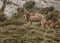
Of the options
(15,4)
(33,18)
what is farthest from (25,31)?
(15,4)

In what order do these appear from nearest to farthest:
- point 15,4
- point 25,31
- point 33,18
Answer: point 25,31 < point 33,18 < point 15,4

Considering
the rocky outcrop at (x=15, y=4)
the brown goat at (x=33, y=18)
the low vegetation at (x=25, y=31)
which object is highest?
the rocky outcrop at (x=15, y=4)

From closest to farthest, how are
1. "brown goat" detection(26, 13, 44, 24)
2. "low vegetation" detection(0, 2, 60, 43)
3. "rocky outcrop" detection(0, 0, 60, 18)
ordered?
"low vegetation" detection(0, 2, 60, 43), "brown goat" detection(26, 13, 44, 24), "rocky outcrop" detection(0, 0, 60, 18)

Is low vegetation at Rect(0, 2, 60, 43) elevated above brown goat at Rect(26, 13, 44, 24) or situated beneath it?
situated beneath

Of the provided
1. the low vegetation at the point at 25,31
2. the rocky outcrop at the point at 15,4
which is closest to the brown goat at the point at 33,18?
the low vegetation at the point at 25,31

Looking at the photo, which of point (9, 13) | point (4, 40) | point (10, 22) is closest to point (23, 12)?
point (9, 13)

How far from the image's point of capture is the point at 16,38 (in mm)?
13617

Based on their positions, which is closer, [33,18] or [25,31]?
[25,31]

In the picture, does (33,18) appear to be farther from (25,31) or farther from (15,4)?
(15,4)

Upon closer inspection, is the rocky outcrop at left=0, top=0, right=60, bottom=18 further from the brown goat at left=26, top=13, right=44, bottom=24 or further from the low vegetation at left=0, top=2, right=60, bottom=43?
the brown goat at left=26, top=13, right=44, bottom=24

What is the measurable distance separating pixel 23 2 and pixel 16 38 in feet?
35.5

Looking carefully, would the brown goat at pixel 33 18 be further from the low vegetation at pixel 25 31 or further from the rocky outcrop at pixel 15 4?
the rocky outcrop at pixel 15 4

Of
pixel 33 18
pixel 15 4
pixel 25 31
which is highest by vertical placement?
pixel 15 4

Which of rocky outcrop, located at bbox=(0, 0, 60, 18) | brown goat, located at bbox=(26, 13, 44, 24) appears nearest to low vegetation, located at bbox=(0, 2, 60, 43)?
brown goat, located at bbox=(26, 13, 44, 24)
